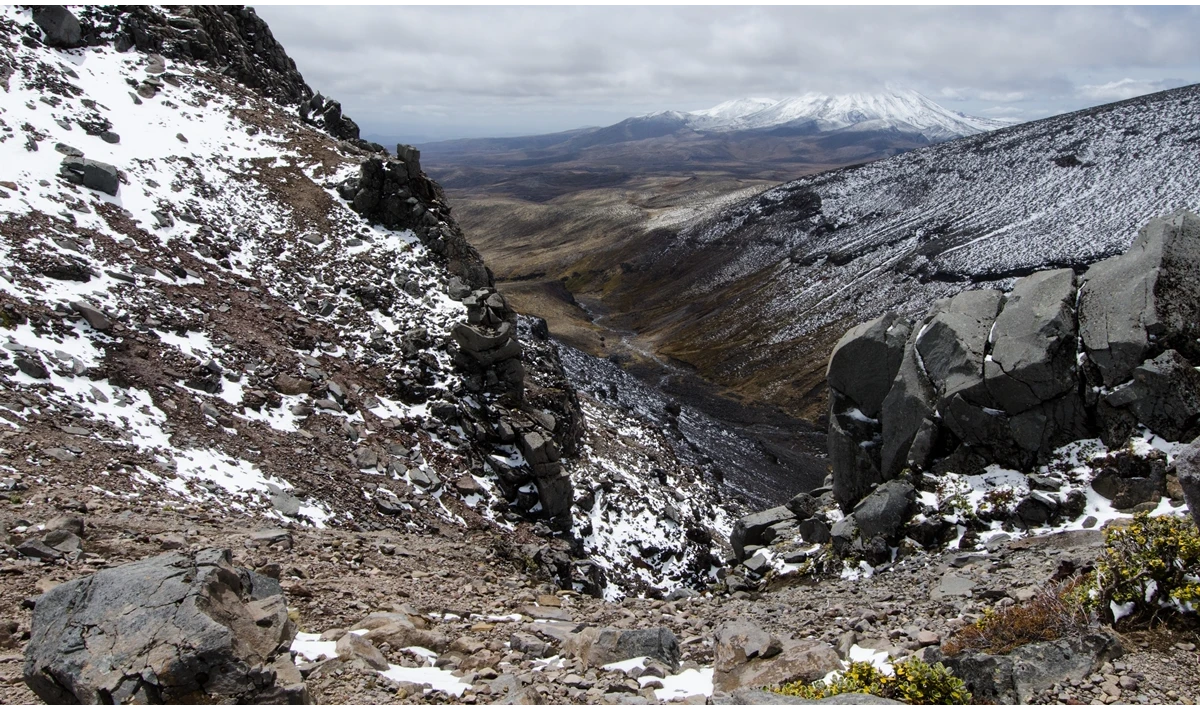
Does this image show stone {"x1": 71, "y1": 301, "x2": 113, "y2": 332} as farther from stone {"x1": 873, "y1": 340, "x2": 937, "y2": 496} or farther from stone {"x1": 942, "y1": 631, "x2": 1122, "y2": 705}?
stone {"x1": 873, "y1": 340, "x2": 937, "y2": 496}

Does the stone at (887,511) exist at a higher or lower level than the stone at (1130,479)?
lower

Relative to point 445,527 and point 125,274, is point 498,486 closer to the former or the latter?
point 445,527

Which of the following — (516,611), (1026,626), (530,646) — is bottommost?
(516,611)

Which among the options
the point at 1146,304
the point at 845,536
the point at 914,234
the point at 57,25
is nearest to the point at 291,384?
the point at 845,536

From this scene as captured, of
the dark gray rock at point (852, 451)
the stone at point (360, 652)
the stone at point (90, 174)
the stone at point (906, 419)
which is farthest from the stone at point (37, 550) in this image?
the dark gray rock at point (852, 451)

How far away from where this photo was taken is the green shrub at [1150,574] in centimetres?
857

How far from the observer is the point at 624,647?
10.2m

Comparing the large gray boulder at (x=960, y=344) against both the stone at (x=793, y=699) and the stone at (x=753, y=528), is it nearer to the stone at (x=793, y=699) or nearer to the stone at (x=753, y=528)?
the stone at (x=753, y=528)

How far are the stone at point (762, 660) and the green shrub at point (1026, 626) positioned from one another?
1.74 m

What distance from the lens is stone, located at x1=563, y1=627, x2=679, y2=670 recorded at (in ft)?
33.0

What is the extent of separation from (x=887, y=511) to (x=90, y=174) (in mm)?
29366

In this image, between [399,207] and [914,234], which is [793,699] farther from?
[914,234]

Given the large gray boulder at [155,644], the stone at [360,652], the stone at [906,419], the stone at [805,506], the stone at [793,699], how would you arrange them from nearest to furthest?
1. the large gray boulder at [155,644]
2. the stone at [793,699]
3. the stone at [360,652]
4. the stone at [906,419]
5. the stone at [805,506]

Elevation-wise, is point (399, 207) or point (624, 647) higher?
point (399, 207)
